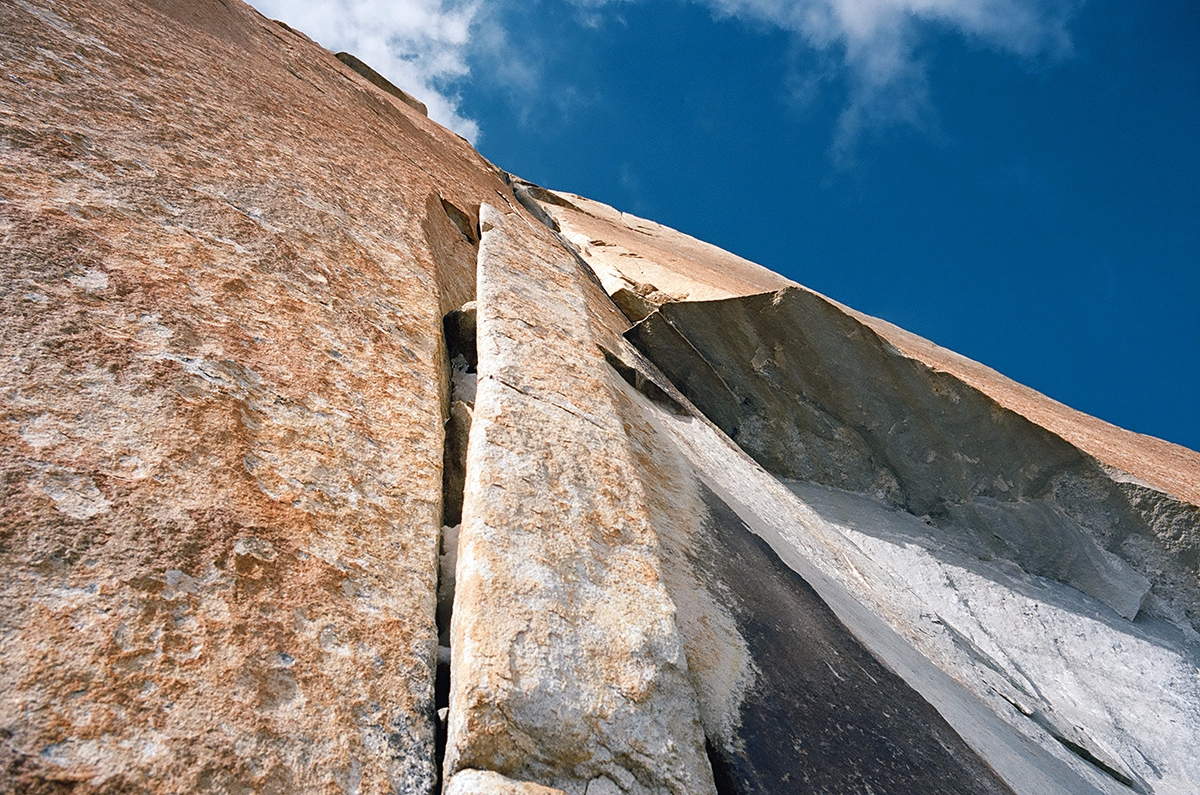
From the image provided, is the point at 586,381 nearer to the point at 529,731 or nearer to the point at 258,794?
the point at 529,731

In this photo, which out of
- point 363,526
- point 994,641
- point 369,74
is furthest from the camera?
point 369,74

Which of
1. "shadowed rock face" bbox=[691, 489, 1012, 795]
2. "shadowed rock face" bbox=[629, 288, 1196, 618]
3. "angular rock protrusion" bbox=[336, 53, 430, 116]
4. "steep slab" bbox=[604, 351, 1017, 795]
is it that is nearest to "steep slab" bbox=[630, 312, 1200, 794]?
"shadowed rock face" bbox=[629, 288, 1196, 618]

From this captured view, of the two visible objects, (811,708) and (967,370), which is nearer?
(811,708)

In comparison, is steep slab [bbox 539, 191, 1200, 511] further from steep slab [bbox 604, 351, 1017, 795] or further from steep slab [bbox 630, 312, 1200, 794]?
steep slab [bbox 604, 351, 1017, 795]

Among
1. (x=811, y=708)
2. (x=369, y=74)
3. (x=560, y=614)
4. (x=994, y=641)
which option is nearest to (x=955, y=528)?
(x=994, y=641)

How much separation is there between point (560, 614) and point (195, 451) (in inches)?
50.8

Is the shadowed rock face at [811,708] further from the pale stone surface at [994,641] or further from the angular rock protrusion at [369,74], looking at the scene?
the angular rock protrusion at [369,74]

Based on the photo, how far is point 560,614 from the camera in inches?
80.7

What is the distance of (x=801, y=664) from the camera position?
2.86 m

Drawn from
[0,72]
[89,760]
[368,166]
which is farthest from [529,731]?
[368,166]

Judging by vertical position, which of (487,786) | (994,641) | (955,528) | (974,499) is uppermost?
(974,499)

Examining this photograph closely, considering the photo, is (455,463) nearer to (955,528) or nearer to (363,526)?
(363,526)

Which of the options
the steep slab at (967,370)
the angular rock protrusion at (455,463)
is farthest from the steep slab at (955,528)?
the angular rock protrusion at (455,463)

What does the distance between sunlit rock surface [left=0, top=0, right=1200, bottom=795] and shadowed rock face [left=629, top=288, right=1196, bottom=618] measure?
1353mm
